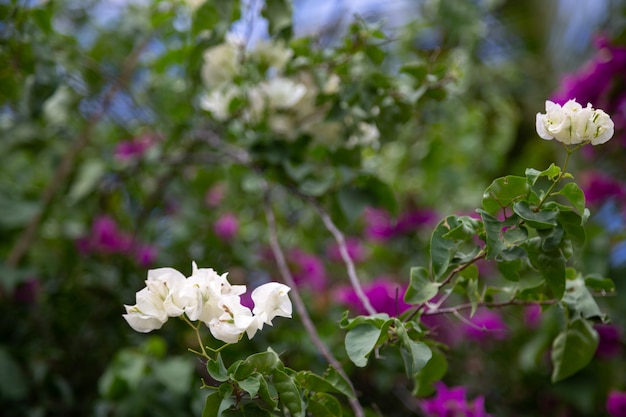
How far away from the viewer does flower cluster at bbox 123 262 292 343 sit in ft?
1.47

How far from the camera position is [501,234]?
49 cm

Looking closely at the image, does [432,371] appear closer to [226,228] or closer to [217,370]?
[217,370]

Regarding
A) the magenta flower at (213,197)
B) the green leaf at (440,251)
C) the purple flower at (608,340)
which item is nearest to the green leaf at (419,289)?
the green leaf at (440,251)

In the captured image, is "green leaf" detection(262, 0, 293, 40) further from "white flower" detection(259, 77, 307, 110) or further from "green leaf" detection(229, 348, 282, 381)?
"green leaf" detection(229, 348, 282, 381)

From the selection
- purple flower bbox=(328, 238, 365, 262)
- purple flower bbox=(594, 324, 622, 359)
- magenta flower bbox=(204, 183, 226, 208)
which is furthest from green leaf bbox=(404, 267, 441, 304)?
magenta flower bbox=(204, 183, 226, 208)

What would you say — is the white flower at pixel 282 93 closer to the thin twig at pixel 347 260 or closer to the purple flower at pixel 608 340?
the thin twig at pixel 347 260

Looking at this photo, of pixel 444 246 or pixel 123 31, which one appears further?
pixel 123 31

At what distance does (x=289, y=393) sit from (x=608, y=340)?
30.2 inches

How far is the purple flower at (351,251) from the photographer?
1426mm

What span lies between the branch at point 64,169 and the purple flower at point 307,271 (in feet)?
1.54

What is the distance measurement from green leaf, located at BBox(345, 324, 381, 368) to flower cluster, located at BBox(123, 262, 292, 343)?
57mm

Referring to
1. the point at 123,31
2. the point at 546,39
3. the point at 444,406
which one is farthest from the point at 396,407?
the point at 546,39

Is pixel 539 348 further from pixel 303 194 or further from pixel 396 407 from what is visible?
pixel 303 194

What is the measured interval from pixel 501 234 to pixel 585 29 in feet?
4.95
